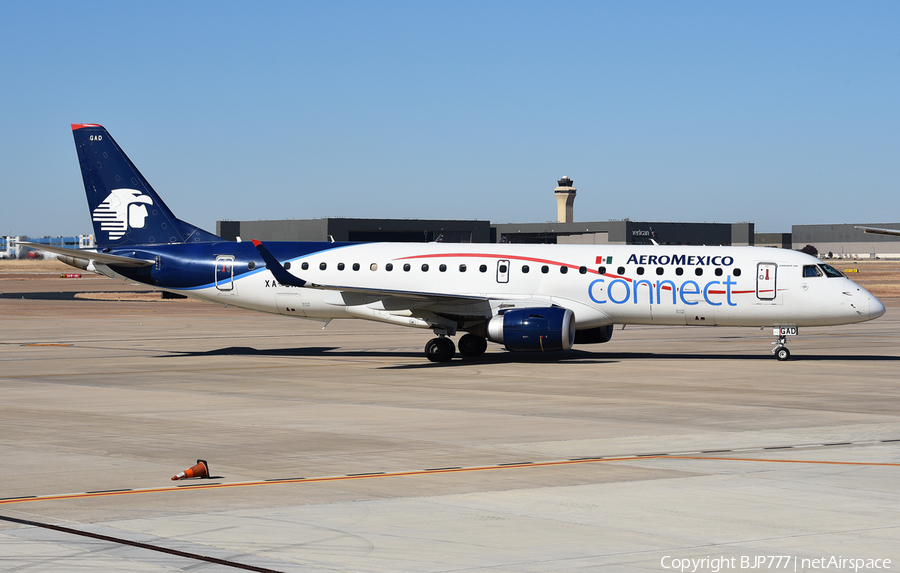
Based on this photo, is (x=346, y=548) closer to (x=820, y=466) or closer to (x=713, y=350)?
(x=820, y=466)

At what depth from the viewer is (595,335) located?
119 ft

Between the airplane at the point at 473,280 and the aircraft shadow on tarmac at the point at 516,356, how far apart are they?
2.57 ft

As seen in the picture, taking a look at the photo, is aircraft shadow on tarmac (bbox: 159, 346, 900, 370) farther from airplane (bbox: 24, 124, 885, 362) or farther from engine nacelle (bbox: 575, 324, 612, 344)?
airplane (bbox: 24, 124, 885, 362)

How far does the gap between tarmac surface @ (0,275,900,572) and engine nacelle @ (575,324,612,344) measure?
124cm

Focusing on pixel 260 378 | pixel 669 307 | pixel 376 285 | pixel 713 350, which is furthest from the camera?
pixel 713 350

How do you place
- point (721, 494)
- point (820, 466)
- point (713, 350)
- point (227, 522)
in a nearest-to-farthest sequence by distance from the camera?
point (227, 522) → point (721, 494) → point (820, 466) → point (713, 350)

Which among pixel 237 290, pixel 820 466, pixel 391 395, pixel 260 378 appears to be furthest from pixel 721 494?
pixel 237 290

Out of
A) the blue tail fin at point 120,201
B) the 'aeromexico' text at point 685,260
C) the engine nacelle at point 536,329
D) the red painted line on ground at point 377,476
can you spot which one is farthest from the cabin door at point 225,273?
the red painted line on ground at point 377,476

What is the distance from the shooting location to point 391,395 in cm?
2564

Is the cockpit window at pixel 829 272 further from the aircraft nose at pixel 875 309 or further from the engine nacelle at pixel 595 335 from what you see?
the engine nacelle at pixel 595 335

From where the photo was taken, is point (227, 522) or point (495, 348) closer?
point (227, 522)

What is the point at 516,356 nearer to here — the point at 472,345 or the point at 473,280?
the point at 472,345

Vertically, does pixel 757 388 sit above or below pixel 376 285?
below

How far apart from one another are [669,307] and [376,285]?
10401mm
